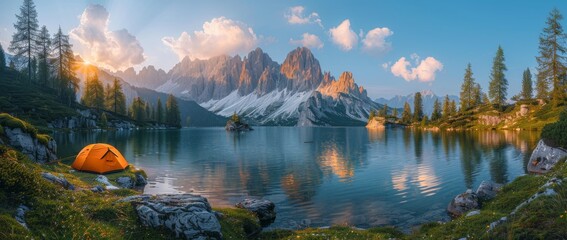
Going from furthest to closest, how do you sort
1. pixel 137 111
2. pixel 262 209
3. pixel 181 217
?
pixel 137 111 → pixel 262 209 → pixel 181 217

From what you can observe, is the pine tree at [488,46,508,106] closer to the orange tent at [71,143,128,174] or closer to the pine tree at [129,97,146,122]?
the orange tent at [71,143,128,174]

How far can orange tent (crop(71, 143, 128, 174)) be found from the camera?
110 ft

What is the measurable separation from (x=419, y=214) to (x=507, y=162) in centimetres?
2951

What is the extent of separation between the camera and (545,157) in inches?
1232

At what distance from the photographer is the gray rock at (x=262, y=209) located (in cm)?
2131

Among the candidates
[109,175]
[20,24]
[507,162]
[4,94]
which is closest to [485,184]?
[507,162]

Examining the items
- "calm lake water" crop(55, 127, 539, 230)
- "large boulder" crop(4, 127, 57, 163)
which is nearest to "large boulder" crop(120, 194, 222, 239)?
"calm lake water" crop(55, 127, 539, 230)

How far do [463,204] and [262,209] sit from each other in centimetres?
1438

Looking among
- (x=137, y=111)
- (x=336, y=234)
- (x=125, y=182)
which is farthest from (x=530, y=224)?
(x=137, y=111)

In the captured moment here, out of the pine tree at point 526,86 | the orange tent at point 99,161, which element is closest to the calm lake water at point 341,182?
the orange tent at point 99,161

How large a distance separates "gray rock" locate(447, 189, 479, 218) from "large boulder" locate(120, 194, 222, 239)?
1721 centimetres

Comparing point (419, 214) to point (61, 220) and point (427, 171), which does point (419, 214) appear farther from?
point (61, 220)

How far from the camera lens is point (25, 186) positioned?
13430 mm

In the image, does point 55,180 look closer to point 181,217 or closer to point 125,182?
point 125,182
